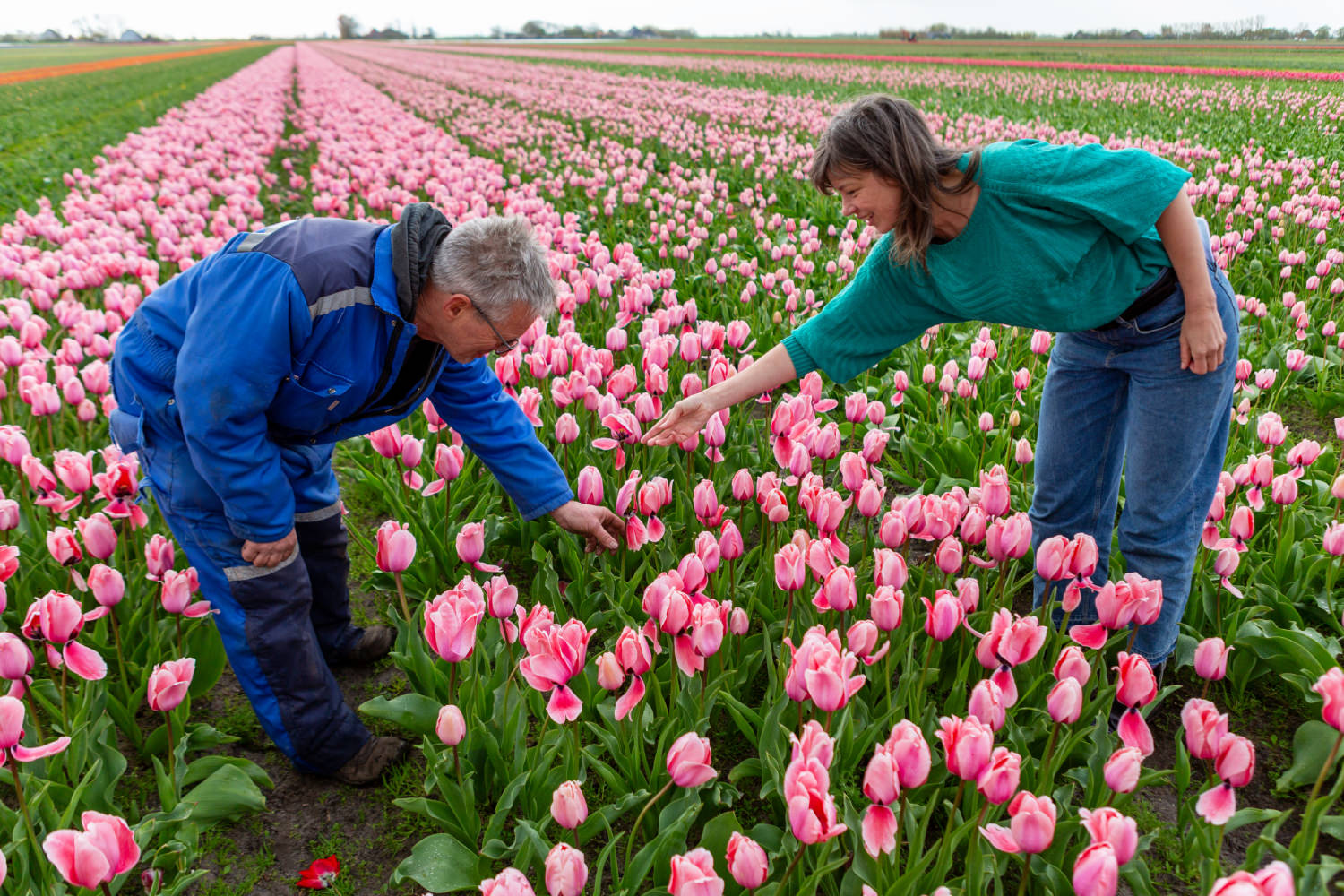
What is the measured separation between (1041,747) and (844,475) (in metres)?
1.01

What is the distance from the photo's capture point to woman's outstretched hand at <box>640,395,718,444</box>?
9.71 feet

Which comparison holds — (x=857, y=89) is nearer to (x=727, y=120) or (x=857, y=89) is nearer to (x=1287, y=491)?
(x=727, y=120)

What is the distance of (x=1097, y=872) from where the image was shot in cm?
151

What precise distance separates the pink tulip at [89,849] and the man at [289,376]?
903 millimetres

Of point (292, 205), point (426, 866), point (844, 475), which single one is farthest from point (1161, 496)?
point (292, 205)

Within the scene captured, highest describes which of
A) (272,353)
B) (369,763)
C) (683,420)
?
(272,353)

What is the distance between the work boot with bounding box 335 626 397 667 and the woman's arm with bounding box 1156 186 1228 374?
2.86 m

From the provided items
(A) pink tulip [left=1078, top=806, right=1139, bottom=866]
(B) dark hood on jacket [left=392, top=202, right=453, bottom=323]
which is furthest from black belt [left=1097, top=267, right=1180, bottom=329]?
(B) dark hood on jacket [left=392, top=202, right=453, bottom=323]

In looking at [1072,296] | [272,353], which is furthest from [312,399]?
[1072,296]

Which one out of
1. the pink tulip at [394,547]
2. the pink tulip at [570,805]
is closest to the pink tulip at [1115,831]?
the pink tulip at [570,805]

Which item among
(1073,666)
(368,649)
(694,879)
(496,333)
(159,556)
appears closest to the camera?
(694,879)

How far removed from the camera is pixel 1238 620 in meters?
3.05

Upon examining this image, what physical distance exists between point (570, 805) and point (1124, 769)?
1.16 m

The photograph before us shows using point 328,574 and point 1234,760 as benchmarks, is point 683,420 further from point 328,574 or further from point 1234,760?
point 1234,760
